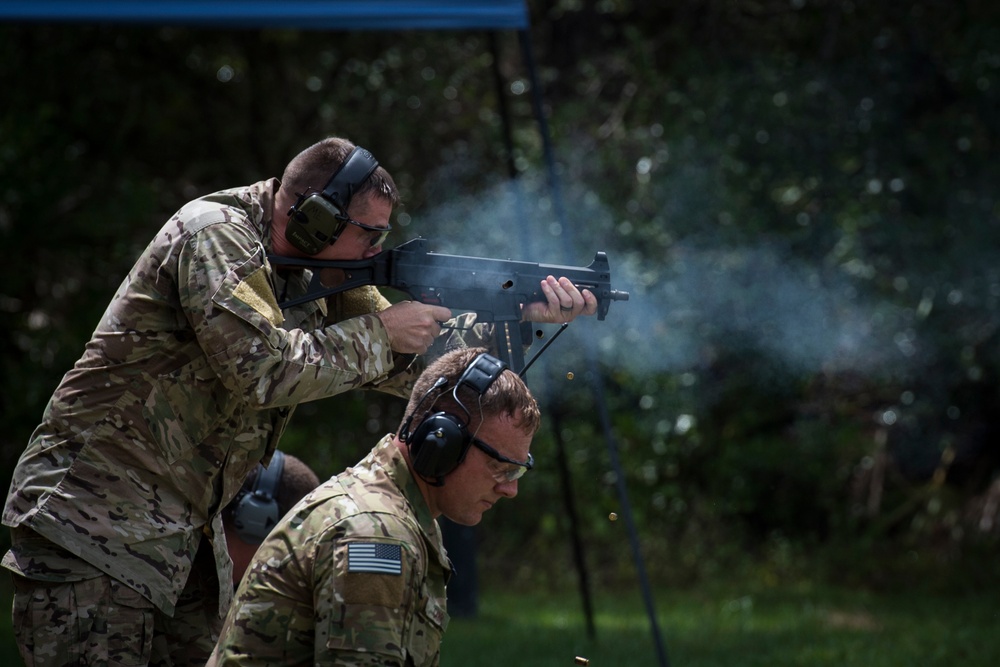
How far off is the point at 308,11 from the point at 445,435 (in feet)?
12.6

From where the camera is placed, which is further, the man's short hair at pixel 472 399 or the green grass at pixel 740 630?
the green grass at pixel 740 630

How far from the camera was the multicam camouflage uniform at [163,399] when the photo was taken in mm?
3111

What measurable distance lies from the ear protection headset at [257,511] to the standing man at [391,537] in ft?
4.43

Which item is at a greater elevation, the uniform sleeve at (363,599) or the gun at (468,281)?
the gun at (468,281)

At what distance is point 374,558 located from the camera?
251 centimetres

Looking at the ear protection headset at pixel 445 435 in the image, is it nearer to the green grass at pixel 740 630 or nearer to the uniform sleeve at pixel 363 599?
the uniform sleeve at pixel 363 599

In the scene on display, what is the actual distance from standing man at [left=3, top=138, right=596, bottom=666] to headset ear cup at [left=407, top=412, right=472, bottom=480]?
22.3 inches

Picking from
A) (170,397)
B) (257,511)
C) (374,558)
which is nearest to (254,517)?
(257,511)

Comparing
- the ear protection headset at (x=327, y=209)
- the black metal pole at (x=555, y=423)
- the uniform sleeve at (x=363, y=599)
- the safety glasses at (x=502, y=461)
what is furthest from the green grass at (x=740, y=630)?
A: the uniform sleeve at (x=363, y=599)

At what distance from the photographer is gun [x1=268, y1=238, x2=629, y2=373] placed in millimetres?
3510

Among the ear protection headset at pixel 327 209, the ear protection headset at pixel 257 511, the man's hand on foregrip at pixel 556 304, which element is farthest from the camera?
the ear protection headset at pixel 257 511

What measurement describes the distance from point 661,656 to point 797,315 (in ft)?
11.5

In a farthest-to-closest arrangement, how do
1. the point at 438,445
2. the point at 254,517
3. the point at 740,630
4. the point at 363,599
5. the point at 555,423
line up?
the point at 740,630 → the point at 555,423 → the point at 254,517 → the point at 438,445 → the point at 363,599

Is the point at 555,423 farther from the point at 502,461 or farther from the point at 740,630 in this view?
the point at 502,461
